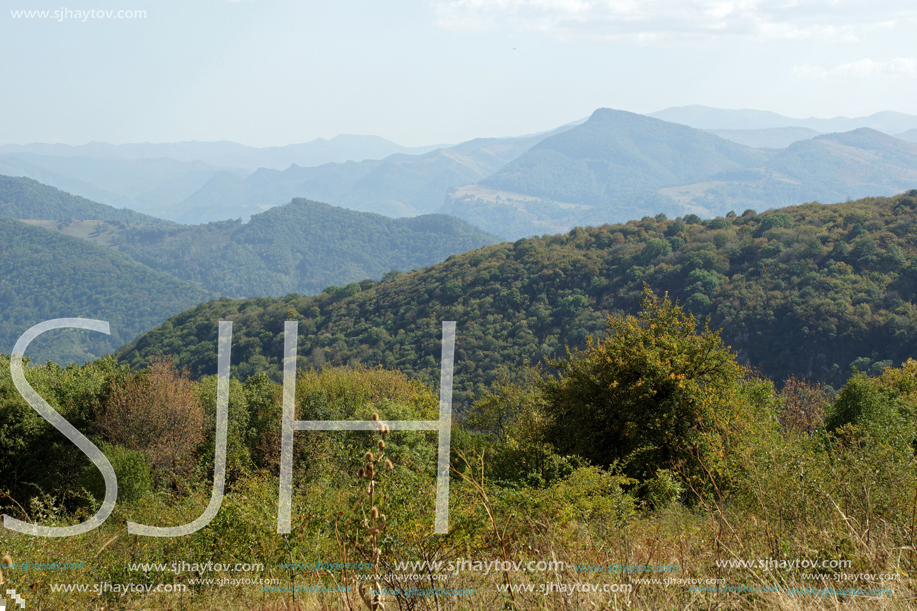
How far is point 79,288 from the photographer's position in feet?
566

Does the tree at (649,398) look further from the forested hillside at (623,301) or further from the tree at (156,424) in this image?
the forested hillside at (623,301)

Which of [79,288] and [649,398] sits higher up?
[649,398]

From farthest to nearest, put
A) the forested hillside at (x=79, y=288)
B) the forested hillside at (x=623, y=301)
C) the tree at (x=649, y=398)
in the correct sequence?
the forested hillside at (x=79, y=288), the forested hillside at (x=623, y=301), the tree at (x=649, y=398)

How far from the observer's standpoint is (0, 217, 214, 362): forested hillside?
162250 millimetres

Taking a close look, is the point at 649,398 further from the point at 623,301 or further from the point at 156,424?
the point at 623,301

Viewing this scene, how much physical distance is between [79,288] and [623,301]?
172 m

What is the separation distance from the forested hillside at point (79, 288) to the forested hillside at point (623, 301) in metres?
104

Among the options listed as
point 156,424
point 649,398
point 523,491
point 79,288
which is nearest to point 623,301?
point 156,424

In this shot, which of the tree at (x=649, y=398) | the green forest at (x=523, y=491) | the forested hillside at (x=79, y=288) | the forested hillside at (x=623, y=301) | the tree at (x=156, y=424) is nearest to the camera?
the green forest at (x=523, y=491)

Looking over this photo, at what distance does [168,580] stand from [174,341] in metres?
66.5

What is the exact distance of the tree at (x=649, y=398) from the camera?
1101 cm

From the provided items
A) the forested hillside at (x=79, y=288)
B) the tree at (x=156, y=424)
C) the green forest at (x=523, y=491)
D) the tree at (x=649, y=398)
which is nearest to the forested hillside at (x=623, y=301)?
the green forest at (x=523, y=491)

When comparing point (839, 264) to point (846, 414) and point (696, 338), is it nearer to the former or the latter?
point (846, 414)

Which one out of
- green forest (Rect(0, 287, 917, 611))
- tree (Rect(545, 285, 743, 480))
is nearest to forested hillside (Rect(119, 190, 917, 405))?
green forest (Rect(0, 287, 917, 611))
